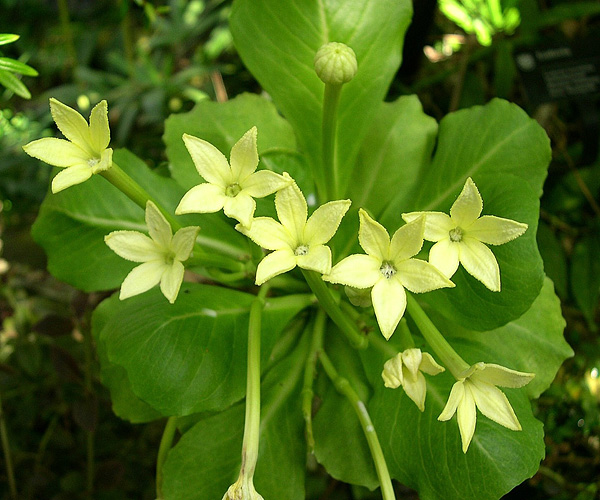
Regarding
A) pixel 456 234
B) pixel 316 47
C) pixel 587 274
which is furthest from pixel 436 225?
pixel 587 274

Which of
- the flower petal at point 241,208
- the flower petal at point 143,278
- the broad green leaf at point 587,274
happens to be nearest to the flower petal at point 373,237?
the flower petal at point 241,208

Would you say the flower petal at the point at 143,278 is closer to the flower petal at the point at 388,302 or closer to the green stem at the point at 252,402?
the green stem at the point at 252,402

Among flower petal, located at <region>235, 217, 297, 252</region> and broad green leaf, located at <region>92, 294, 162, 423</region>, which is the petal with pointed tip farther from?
broad green leaf, located at <region>92, 294, 162, 423</region>

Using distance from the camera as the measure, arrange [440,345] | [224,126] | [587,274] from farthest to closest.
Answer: [587,274] < [224,126] < [440,345]

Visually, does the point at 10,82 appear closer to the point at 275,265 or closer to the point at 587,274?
the point at 275,265

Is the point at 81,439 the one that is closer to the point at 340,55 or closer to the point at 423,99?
the point at 340,55

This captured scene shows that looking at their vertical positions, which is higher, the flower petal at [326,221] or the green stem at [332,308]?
the flower petal at [326,221]
